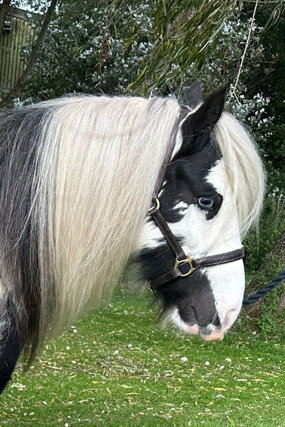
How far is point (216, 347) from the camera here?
345 inches

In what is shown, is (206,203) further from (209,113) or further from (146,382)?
(146,382)

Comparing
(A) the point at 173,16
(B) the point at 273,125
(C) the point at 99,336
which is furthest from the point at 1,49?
(A) the point at 173,16

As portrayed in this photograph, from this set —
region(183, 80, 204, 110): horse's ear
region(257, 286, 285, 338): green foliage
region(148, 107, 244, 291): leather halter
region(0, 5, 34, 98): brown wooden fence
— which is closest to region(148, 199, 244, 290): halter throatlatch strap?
region(148, 107, 244, 291): leather halter

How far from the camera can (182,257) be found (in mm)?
3176

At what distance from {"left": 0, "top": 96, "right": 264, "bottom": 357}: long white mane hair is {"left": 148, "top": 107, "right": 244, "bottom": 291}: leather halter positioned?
0.11 ft

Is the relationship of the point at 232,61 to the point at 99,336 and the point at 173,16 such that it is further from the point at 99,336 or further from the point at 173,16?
the point at 173,16

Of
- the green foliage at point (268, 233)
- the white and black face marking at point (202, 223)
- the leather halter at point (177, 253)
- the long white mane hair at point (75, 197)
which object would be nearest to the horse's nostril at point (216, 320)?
the white and black face marking at point (202, 223)

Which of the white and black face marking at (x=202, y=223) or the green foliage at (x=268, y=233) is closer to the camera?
the white and black face marking at (x=202, y=223)

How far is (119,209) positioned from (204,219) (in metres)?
0.37

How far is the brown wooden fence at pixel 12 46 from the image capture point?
16.9 meters

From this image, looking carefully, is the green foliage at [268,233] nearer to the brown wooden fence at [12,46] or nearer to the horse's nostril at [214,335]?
the brown wooden fence at [12,46]

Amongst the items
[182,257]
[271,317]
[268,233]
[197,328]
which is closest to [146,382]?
[271,317]

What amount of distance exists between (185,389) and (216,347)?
2.23 metres

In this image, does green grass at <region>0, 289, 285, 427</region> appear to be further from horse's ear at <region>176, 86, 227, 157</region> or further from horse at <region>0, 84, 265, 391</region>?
horse's ear at <region>176, 86, 227, 157</region>
